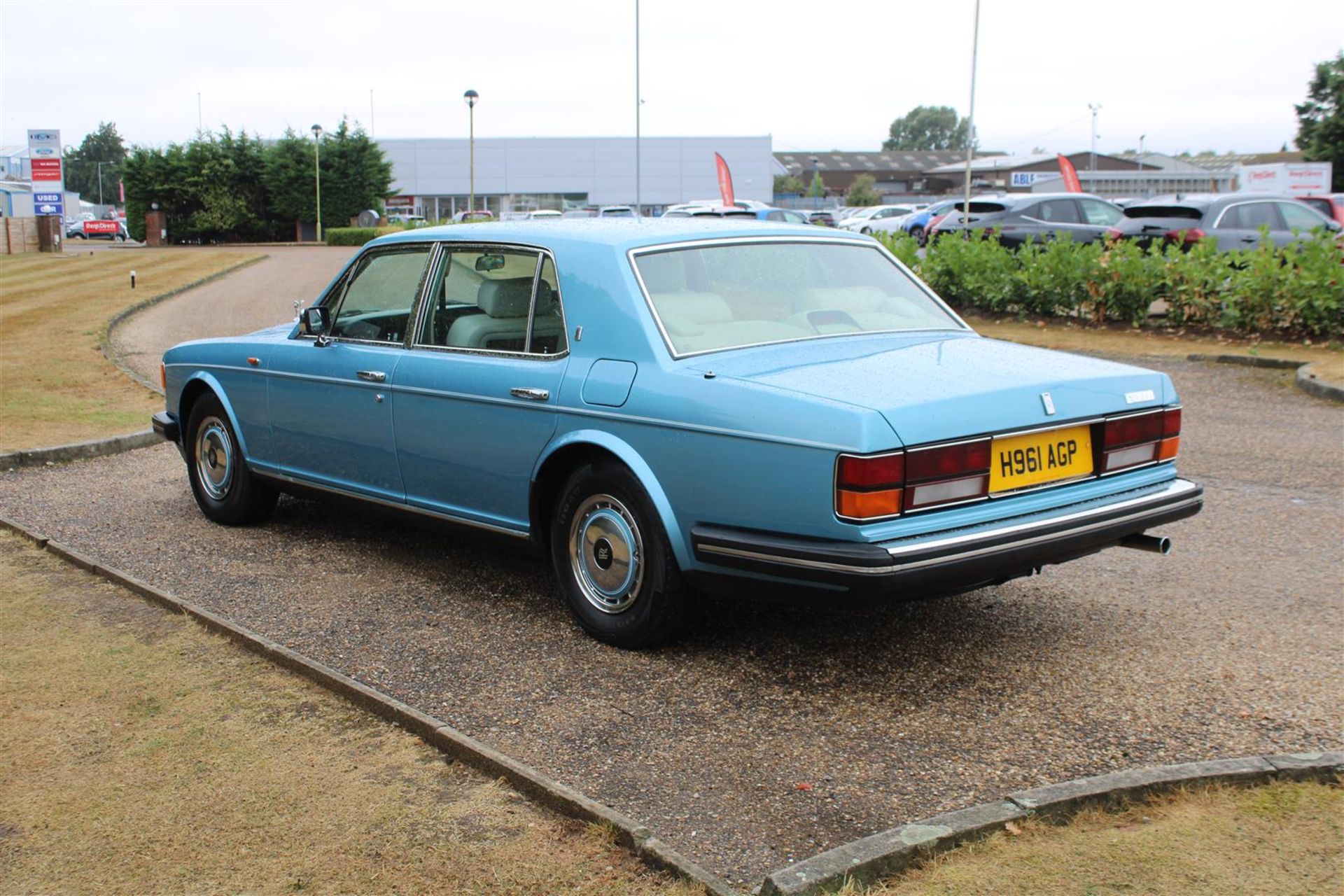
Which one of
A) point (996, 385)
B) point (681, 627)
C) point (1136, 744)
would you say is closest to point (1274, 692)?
point (1136, 744)

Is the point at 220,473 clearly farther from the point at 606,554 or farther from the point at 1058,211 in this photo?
the point at 1058,211

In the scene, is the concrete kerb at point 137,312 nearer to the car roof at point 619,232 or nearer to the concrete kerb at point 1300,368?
the car roof at point 619,232

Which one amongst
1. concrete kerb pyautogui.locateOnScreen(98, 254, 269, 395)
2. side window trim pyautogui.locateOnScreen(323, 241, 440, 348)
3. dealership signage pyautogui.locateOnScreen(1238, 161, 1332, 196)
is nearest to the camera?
side window trim pyautogui.locateOnScreen(323, 241, 440, 348)

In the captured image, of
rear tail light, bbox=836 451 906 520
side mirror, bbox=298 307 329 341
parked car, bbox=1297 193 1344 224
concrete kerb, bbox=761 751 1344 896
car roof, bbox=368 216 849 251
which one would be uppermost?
parked car, bbox=1297 193 1344 224

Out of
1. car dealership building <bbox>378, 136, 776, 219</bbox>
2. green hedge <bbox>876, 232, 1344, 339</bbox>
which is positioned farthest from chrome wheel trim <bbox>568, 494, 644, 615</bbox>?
car dealership building <bbox>378, 136, 776, 219</bbox>

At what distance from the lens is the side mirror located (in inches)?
251

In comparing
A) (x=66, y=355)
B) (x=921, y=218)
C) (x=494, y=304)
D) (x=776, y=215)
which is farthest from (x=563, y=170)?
(x=494, y=304)

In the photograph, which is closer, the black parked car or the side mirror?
the side mirror

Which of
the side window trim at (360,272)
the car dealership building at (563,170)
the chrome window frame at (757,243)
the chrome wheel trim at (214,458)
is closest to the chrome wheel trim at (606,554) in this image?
the chrome window frame at (757,243)

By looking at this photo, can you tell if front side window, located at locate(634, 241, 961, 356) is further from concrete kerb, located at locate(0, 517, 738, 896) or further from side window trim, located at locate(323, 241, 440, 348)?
concrete kerb, located at locate(0, 517, 738, 896)

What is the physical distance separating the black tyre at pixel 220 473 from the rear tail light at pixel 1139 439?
14.4 ft

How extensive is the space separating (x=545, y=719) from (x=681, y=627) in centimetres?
74

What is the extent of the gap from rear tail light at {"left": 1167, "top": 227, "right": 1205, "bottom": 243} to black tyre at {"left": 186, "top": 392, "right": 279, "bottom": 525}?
564 inches

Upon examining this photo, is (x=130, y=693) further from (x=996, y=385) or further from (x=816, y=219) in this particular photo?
(x=816, y=219)
